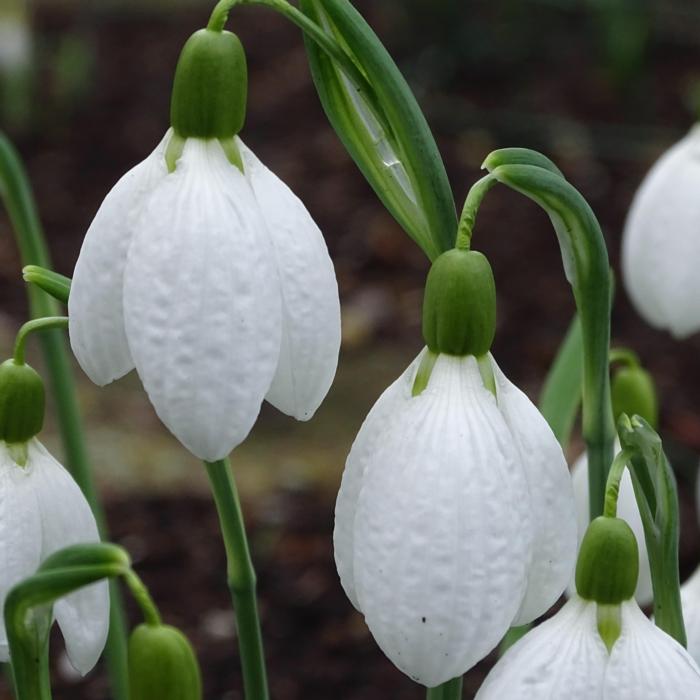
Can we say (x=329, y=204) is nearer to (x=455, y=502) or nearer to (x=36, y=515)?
(x=36, y=515)

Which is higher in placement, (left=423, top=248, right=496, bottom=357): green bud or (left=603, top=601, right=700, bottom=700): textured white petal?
(left=423, top=248, right=496, bottom=357): green bud

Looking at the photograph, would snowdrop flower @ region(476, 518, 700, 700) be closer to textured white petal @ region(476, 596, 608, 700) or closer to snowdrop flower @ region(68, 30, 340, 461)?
textured white petal @ region(476, 596, 608, 700)

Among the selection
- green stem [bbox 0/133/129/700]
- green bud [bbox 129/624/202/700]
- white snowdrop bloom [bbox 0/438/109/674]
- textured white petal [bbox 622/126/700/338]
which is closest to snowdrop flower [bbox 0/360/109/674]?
white snowdrop bloom [bbox 0/438/109/674]

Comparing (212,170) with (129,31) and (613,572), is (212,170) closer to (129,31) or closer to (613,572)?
(613,572)

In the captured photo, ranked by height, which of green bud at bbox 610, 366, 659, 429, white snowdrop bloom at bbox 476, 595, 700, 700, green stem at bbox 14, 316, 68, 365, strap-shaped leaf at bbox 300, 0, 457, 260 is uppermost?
strap-shaped leaf at bbox 300, 0, 457, 260

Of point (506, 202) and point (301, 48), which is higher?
point (301, 48)

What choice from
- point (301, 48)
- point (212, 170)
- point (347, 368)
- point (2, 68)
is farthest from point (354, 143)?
point (301, 48)

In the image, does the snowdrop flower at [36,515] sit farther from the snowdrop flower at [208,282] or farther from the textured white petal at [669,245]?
the textured white petal at [669,245]
